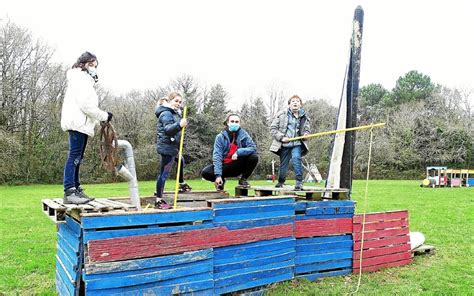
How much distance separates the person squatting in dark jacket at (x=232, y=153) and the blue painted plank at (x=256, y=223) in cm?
131

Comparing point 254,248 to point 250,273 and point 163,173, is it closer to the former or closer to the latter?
point 250,273

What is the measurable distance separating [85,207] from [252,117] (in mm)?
40312

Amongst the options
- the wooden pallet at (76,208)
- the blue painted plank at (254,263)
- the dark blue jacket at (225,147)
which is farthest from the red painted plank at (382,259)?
the wooden pallet at (76,208)

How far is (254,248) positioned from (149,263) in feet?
5.30

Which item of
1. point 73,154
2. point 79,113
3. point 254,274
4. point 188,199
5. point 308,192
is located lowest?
point 254,274

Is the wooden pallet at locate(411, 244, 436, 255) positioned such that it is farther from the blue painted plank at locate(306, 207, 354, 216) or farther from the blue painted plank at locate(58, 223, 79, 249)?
the blue painted plank at locate(58, 223, 79, 249)

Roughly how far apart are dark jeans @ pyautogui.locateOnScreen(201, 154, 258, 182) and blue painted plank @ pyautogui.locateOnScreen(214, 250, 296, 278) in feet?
5.49

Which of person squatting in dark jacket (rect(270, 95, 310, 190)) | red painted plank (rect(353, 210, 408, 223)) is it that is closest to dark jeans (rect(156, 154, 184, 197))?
person squatting in dark jacket (rect(270, 95, 310, 190))

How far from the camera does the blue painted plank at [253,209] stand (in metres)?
5.54

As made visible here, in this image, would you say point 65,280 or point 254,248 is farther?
point 254,248

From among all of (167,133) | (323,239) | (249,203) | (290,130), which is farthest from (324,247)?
(167,133)

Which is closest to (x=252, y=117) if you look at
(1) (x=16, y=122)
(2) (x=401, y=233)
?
(1) (x=16, y=122)

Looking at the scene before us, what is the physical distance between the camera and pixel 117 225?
461cm

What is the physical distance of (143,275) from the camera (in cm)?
471
